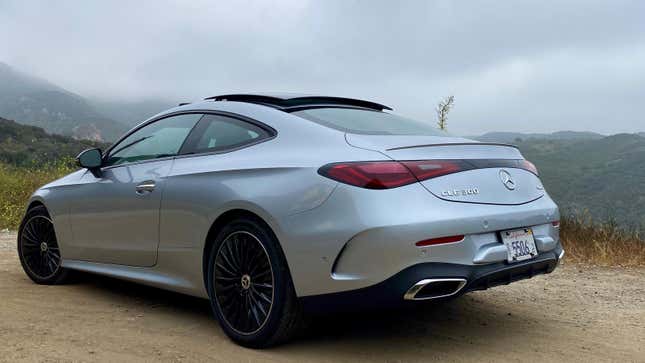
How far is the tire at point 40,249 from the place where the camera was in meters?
5.21

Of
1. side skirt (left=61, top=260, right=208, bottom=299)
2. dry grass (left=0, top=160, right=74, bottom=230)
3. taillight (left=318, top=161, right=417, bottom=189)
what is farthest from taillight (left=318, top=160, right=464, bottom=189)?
dry grass (left=0, top=160, right=74, bottom=230)

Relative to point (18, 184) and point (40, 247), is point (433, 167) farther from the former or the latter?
point (18, 184)

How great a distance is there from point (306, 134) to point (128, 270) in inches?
71.5

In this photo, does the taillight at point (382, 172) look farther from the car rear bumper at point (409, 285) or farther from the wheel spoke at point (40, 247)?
the wheel spoke at point (40, 247)

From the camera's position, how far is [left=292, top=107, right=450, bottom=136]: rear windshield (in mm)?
3533

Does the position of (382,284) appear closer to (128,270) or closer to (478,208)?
(478,208)

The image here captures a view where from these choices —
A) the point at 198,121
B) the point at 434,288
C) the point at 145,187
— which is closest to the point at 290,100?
the point at 198,121

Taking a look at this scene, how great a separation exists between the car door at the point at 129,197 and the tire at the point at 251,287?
70 cm

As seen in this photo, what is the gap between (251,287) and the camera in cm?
345

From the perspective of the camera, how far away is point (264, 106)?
3.86m

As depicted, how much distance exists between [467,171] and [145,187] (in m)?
2.13

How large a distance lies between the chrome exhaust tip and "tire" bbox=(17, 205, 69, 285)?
3356mm

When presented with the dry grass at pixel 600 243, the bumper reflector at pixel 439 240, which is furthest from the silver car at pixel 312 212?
the dry grass at pixel 600 243

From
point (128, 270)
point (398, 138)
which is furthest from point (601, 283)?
point (128, 270)
